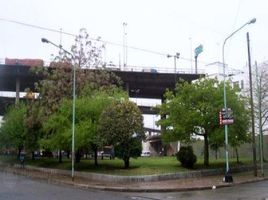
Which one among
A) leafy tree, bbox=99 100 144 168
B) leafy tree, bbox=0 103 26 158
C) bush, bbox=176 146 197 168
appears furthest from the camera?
leafy tree, bbox=0 103 26 158

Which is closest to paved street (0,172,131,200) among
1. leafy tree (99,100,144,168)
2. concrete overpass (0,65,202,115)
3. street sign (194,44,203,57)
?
leafy tree (99,100,144,168)

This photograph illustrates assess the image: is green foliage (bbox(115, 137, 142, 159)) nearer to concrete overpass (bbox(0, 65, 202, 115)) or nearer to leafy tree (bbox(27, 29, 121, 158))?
leafy tree (bbox(27, 29, 121, 158))

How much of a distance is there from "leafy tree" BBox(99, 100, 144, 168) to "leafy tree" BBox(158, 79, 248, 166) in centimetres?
375

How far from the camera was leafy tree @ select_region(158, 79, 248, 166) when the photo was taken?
37.7m

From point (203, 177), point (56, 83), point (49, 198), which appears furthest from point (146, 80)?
point (49, 198)

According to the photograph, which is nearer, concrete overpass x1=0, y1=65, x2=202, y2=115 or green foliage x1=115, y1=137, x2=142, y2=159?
green foliage x1=115, y1=137, x2=142, y2=159

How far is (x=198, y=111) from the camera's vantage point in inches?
1516

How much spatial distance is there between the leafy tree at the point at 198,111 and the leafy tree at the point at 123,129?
3.75 m

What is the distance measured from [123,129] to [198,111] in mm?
6715

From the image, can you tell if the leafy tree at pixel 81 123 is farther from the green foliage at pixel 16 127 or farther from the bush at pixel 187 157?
the green foliage at pixel 16 127

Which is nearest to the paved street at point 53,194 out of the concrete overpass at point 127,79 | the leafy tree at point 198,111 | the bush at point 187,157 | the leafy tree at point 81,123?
the leafy tree at point 81,123

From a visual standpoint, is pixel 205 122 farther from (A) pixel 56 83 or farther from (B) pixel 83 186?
(A) pixel 56 83

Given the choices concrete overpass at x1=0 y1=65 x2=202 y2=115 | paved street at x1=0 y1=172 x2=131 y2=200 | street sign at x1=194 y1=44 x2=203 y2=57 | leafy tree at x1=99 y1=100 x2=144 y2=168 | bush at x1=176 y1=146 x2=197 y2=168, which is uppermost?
street sign at x1=194 y1=44 x2=203 y2=57

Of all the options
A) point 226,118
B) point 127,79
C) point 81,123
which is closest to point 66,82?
point 81,123
